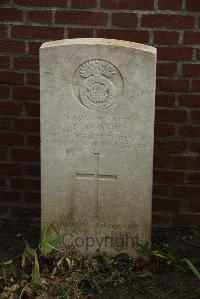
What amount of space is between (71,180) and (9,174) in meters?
0.82

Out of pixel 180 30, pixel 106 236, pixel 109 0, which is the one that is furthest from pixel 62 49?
pixel 106 236

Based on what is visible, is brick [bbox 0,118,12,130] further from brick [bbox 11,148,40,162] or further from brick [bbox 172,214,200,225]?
brick [bbox 172,214,200,225]

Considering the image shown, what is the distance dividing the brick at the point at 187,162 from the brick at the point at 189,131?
6.5 inches

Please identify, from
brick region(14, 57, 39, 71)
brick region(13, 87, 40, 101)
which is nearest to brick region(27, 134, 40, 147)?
brick region(13, 87, 40, 101)

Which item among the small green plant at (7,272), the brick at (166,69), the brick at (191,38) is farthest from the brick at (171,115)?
the small green plant at (7,272)

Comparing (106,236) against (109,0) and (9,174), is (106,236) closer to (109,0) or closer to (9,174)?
(9,174)

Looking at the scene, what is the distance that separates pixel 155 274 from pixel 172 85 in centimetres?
123

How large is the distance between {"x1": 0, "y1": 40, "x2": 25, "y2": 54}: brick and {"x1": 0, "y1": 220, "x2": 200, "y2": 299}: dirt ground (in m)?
1.27

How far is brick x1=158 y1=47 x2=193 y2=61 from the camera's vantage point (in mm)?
3654

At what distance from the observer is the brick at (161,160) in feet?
12.8

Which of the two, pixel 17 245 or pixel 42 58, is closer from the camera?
pixel 42 58

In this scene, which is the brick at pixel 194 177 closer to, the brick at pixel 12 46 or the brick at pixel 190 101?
the brick at pixel 190 101

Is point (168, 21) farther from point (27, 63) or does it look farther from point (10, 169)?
point (10, 169)

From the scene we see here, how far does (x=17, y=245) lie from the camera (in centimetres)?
382
